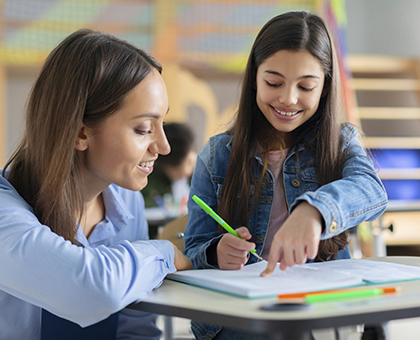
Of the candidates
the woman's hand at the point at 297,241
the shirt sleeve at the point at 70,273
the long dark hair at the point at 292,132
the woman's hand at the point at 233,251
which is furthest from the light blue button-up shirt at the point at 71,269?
the long dark hair at the point at 292,132

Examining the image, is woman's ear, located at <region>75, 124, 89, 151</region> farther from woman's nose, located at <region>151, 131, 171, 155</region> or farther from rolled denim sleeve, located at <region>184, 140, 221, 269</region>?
rolled denim sleeve, located at <region>184, 140, 221, 269</region>

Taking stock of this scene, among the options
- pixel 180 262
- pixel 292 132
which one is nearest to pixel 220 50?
pixel 292 132

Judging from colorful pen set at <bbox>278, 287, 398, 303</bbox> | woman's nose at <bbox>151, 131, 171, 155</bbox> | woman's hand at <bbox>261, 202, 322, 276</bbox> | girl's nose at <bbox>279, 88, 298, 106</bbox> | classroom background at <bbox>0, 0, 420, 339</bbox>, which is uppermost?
classroom background at <bbox>0, 0, 420, 339</bbox>

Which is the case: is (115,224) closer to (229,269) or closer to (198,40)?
(229,269)

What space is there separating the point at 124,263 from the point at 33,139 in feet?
1.40

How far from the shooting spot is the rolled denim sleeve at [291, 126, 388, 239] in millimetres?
760

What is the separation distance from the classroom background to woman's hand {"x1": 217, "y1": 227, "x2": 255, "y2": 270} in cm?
335

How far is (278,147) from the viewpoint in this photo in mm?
1174

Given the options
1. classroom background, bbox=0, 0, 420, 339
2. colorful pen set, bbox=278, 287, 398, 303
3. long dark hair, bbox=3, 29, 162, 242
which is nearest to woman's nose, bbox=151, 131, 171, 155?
long dark hair, bbox=3, 29, 162, 242

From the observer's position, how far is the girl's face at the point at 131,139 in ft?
3.16

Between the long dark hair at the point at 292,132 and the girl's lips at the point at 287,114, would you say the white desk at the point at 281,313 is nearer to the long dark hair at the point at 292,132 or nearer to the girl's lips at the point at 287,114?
the long dark hair at the point at 292,132

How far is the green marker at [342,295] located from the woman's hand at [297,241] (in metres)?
0.11

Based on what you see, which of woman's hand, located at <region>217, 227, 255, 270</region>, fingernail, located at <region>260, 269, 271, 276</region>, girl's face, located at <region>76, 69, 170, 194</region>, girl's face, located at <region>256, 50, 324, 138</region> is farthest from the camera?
girl's face, located at <region>256, 50, 324, 138</region>

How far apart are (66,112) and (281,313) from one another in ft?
2.10
